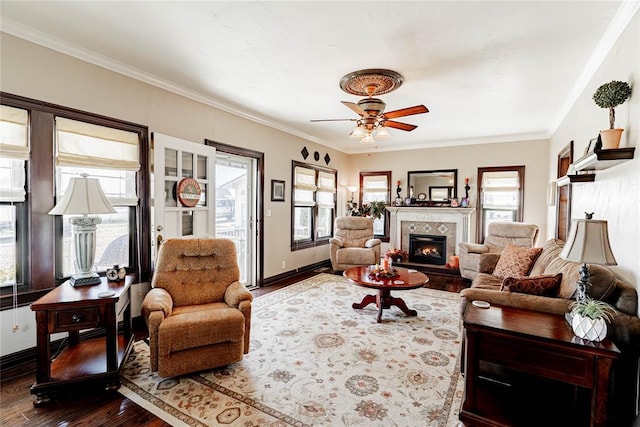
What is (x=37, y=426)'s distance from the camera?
1.87 metres

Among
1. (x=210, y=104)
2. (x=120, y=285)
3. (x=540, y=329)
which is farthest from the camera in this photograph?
(x=210, y=104)

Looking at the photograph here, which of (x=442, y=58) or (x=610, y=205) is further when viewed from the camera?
(x=442, y=58)

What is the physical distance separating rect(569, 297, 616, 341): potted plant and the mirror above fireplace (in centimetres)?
518

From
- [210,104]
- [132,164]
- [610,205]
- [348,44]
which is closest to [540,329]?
[610,205]

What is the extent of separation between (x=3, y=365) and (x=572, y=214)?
18.5ft

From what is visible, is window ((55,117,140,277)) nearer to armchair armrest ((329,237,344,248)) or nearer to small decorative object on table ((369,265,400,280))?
small decorative object on table ((369,265,400,280))

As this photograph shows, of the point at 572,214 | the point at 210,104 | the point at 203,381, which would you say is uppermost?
the point at 210,104

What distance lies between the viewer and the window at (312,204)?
19.7 feet

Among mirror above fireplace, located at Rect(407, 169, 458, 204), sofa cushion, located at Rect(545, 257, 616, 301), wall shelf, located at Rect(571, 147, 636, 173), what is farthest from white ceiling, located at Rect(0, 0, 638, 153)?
mirror above fireplace, located at Rect(407, 169, 458, 204)

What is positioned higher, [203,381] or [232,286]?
[232,286]

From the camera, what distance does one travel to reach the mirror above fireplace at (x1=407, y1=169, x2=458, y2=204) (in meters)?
6.64

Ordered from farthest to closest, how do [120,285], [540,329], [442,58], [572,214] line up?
1. [572,214]
2. [442,58]
3. [120,285]
4. [540,329]

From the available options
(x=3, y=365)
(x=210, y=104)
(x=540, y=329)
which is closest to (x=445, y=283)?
(x=540, y=329)

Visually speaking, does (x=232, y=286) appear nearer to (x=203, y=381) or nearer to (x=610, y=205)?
(x=203, y=381)
